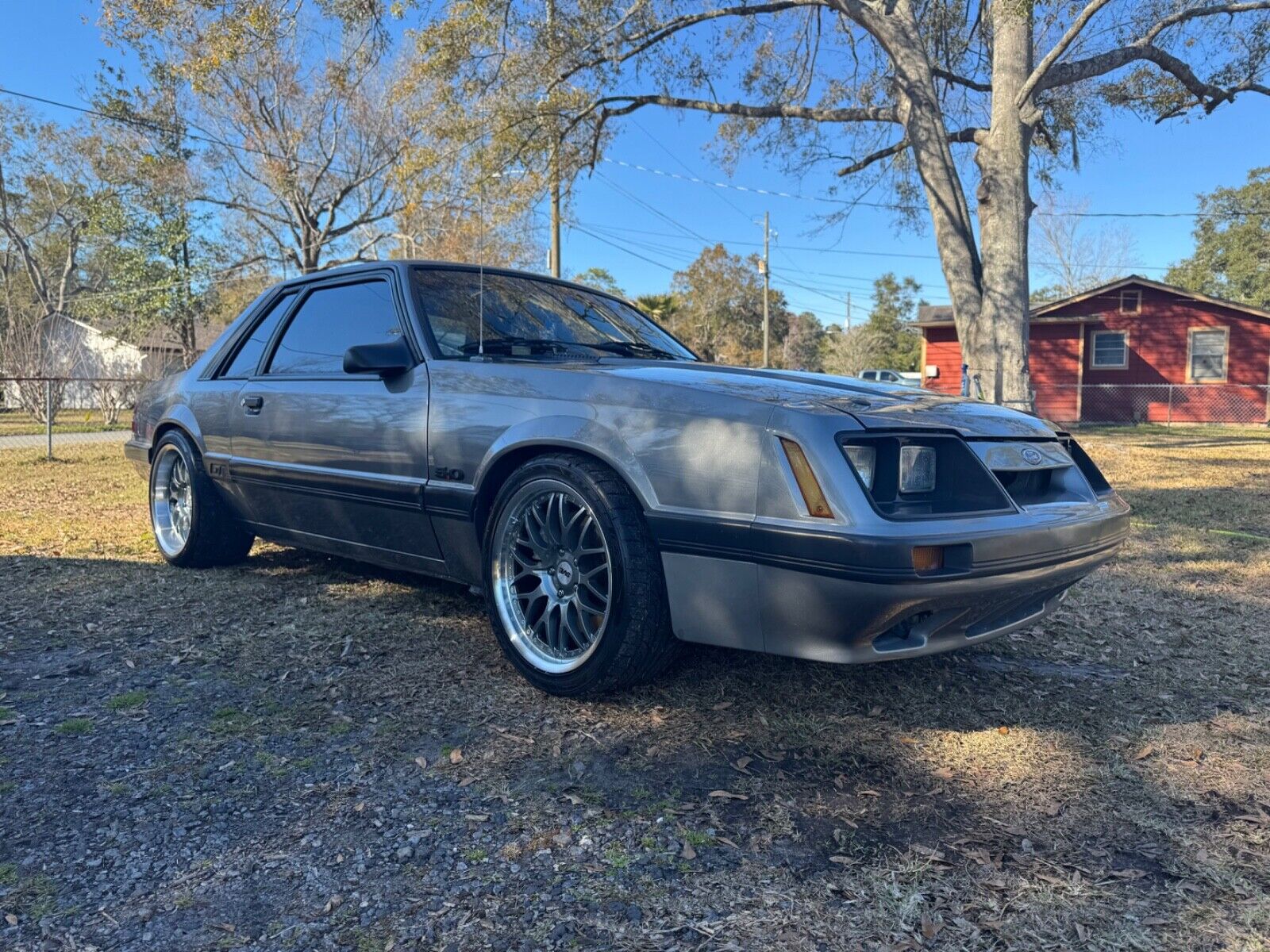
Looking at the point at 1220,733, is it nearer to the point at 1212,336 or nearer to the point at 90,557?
the point at 90,557

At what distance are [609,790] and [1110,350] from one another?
25079 millimetres

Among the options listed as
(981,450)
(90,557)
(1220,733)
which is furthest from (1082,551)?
(90,557)

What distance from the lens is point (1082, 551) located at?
105 inches

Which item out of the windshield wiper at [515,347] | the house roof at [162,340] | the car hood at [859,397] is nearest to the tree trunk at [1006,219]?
the car hood at [859,397]

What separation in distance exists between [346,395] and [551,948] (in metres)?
2.50

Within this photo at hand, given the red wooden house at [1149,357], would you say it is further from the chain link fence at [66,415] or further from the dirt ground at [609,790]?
the dirt ground at [609,790]

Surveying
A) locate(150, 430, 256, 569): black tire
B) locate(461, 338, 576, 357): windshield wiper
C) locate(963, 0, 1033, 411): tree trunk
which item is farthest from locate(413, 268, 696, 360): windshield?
locate(963, 0, 1033, 411): tree trunk

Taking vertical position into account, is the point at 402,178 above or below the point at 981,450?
above

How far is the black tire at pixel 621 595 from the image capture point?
257 centimetres

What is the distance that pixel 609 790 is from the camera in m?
2.27

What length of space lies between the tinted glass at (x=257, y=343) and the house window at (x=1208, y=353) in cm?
2450

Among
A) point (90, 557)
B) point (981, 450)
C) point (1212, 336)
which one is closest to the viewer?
point (981, 450)

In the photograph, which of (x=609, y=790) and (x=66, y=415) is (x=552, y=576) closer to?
(x=609, y=790)

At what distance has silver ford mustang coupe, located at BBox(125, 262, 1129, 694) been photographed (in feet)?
7.61
